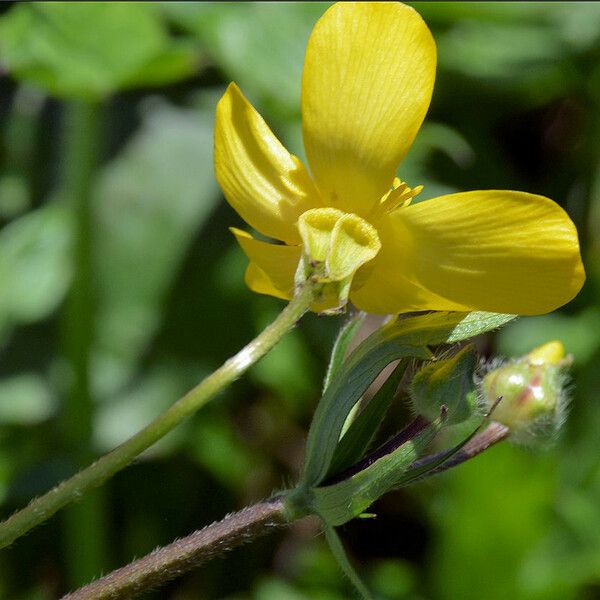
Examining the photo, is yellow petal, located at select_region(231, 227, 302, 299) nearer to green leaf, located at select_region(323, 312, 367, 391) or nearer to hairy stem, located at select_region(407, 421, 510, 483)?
green leaf, located at select_region(323, 312, 367, 391)

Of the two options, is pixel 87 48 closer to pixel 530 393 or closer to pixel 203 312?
pixel 203 312

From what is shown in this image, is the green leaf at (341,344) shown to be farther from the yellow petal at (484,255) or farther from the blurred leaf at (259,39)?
the blurred leaf at (259,39)

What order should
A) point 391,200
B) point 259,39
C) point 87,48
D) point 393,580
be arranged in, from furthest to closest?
Answer: point 393,580, point 259,39, point 87,48, point 391,200

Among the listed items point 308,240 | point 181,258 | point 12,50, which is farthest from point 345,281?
point 181,258

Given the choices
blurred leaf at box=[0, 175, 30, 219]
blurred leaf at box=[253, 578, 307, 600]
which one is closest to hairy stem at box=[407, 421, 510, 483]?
blurred leaf at box=[253, 578, 307, 600]

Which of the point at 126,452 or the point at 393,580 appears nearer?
the point at 126,452

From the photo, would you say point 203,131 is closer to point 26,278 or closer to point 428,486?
point 26,278

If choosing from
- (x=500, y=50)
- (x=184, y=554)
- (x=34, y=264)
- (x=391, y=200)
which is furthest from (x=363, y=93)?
(x=500, y=50)
